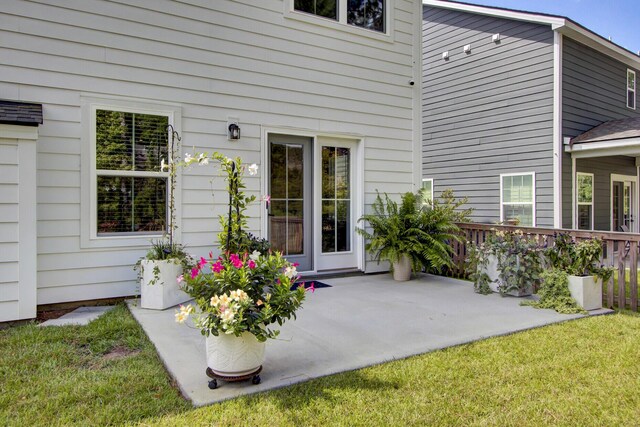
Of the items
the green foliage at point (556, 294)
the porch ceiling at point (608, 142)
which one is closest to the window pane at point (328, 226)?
the green foliage at point (556, 294)

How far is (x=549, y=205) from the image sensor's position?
8750 millimetres

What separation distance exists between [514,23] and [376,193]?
5.97 meters

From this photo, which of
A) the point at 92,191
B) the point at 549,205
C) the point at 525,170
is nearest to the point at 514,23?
the point at 525,170

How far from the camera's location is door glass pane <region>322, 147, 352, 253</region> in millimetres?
6109

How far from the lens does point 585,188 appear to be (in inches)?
375

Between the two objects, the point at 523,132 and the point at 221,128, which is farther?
the point at 523,132

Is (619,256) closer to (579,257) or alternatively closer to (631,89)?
(579,257)

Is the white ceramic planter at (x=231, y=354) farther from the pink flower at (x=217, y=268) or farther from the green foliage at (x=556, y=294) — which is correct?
the green foliage at (x=556, y=294)

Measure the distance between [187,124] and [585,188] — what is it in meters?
8.80

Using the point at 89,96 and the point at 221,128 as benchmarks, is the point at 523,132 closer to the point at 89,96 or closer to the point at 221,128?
the point at 221,128

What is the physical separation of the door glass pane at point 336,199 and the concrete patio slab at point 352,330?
2.97 ft

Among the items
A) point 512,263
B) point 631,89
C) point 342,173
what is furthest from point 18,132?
point 631,89

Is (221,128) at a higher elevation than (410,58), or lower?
lower

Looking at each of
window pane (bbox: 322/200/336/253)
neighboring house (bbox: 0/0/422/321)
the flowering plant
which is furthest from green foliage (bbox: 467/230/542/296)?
the flowering plant
